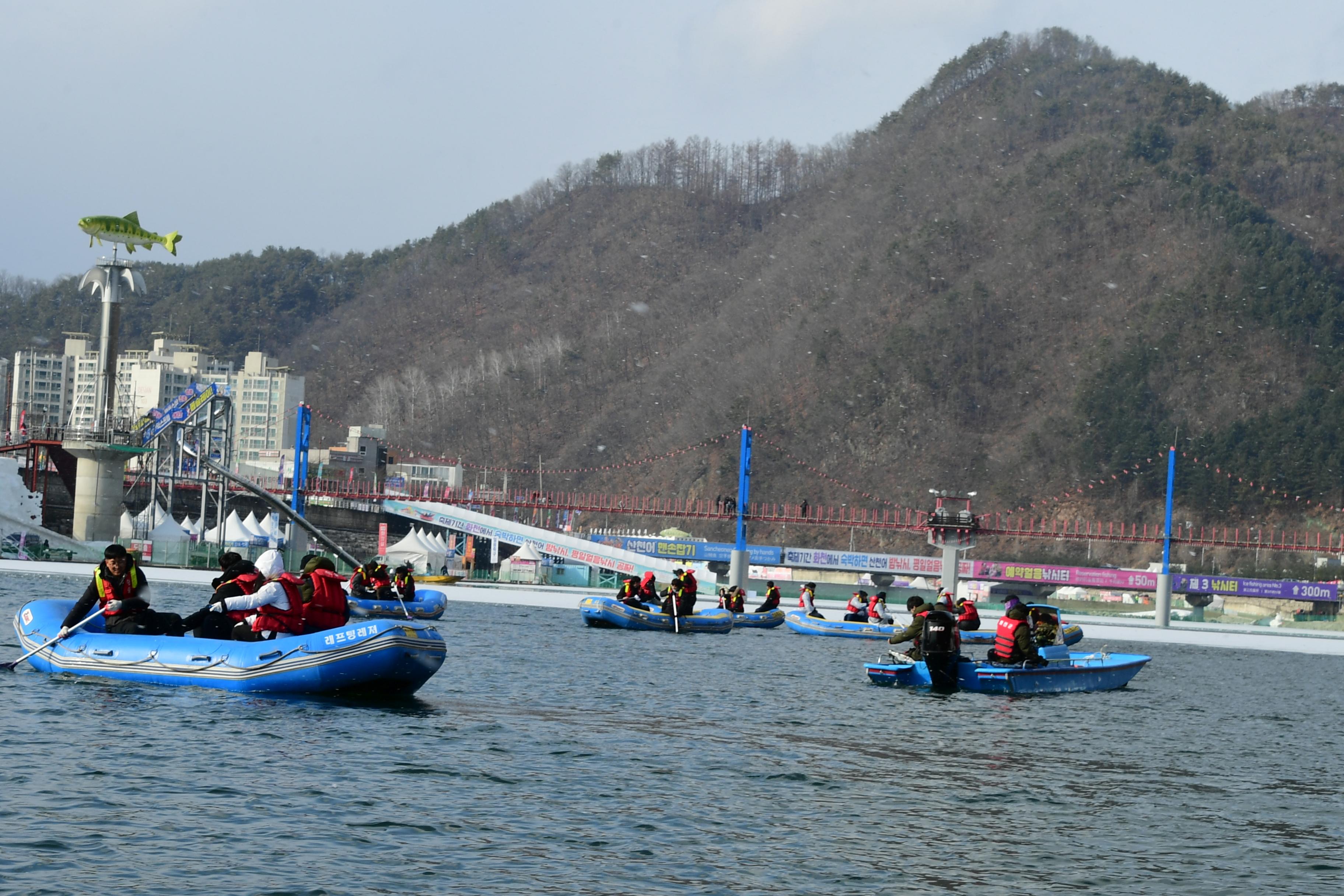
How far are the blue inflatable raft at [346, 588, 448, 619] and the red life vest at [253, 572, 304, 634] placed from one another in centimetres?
1527

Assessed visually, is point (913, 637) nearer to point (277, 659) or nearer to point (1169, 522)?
point (277, 659)

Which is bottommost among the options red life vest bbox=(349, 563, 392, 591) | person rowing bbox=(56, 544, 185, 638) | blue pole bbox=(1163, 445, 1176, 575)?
red life vest bbox=(349, 563, 392, 591)

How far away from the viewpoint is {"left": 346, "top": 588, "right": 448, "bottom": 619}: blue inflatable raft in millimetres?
38125

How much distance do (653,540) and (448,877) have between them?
87.7 meters

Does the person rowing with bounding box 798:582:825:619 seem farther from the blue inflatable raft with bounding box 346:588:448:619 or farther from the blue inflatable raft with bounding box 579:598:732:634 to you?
the blue inflatable raft with bounding box 346:588:448:619

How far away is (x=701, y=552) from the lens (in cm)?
9731

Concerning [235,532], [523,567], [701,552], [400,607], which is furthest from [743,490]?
[400,607]

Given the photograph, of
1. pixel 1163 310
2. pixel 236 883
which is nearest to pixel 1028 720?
pixel 236 883

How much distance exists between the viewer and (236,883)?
438 inches

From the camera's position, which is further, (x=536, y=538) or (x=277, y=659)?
(x=536, y=538)

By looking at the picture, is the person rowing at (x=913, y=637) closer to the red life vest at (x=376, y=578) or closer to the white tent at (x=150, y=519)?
the red life vest at (x=376, y=578)

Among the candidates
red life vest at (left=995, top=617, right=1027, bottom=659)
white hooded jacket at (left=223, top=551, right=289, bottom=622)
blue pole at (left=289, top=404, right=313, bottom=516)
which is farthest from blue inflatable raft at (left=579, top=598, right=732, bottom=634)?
blue pole at (left=289, top=404, right=313, bottom=516)

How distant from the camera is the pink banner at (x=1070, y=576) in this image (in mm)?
96062

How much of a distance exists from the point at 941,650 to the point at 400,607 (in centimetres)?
1687
